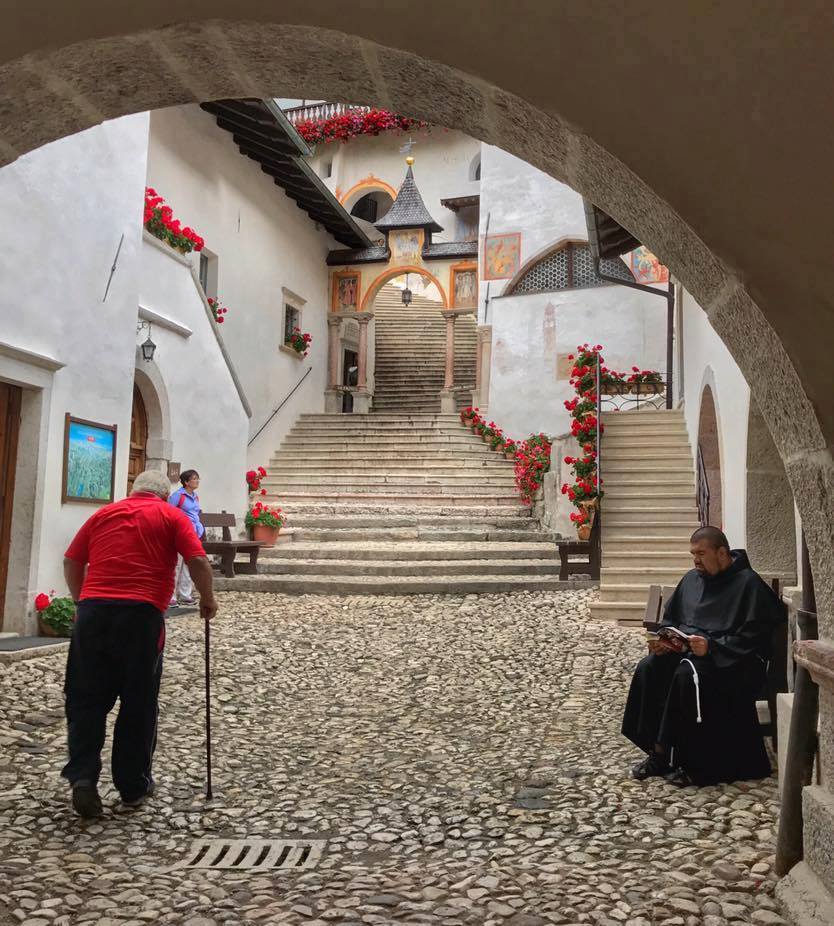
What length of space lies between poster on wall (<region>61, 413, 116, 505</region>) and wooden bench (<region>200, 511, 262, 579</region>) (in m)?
1.68

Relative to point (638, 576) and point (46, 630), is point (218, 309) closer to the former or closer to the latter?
point (46, 630)

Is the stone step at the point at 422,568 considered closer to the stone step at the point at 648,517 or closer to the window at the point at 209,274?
the stone step at the point at 648,517

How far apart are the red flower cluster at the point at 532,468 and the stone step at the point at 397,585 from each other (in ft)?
11.9

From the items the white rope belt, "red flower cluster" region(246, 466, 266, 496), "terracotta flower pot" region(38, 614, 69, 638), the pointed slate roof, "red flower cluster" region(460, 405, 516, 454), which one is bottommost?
"terracotta flower pot" region(38, 614, 69, 638)

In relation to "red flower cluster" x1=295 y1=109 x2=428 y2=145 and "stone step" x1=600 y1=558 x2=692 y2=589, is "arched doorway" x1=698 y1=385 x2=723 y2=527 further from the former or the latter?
"red flower cluster" x1=295 y1=109 x2=428 y2=145

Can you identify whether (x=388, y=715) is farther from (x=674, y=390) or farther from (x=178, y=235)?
(x=674, y=390)

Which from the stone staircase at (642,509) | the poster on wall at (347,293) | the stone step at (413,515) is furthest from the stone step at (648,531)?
the poster on wall at (347,293)

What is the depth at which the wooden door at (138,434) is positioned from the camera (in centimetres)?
1059

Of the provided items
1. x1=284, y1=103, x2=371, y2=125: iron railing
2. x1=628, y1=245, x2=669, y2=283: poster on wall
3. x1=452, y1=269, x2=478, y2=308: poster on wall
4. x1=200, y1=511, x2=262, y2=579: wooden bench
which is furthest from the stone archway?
x1=284, y1=103, x2=371, y2=125: iron railing

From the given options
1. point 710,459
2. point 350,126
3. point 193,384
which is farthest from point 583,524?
point 350,126

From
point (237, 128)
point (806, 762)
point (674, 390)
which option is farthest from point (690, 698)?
point (237, 128)

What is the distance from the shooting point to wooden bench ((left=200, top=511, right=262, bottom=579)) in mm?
10211

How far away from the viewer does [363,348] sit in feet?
64.1

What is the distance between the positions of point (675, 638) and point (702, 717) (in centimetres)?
36
